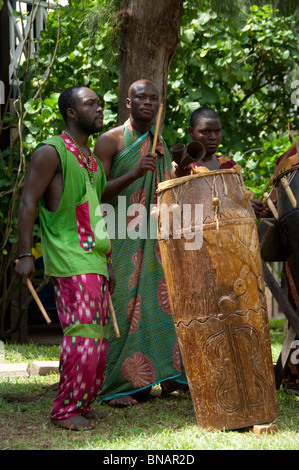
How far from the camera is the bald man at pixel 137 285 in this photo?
4574 millimetres

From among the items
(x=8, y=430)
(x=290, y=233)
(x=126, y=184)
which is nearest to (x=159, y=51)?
(x=126, y=184)

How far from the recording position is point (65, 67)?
7.93 metres

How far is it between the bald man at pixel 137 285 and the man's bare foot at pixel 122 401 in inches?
1.5

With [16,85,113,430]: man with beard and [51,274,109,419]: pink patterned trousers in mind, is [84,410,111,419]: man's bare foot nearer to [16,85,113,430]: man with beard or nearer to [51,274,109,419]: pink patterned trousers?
[16,85,113,430]: man with beard

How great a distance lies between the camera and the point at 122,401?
4469mm

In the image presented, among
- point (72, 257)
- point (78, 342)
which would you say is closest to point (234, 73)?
point (72, 257)

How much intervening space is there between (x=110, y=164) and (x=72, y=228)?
34.1 inches

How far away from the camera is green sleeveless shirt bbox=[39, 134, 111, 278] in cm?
388

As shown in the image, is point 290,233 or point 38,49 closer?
point 290,233

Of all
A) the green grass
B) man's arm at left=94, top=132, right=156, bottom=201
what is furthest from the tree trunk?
the green grass
